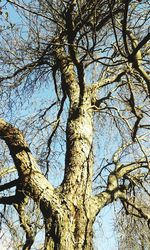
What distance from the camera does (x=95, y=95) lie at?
4.49m

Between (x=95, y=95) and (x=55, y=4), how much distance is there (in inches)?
46.2

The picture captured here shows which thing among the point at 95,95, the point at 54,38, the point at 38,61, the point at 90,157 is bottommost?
the point at 90,157

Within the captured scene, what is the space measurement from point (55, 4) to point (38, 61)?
737 millimetres

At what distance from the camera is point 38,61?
4.60m

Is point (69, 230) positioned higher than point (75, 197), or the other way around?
point (75, 197)

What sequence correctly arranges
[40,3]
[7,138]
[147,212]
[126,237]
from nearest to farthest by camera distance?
1. [7,138]
2. [40,3]
3. [147,212]
4. [126,237]

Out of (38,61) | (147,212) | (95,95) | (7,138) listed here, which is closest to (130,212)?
(147,212)

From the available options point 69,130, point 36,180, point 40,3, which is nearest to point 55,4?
point 40,3

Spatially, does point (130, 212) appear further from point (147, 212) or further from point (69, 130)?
point (69, 130)

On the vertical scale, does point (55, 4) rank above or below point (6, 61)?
above

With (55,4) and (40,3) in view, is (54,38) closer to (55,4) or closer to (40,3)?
(55,4)

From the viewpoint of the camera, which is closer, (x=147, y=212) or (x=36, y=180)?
(x=36, y=180)

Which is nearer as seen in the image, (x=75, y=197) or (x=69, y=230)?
(x=69, y=230)

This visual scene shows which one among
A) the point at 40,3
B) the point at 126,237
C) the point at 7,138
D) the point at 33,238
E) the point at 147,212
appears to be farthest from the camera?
the point at 126,237
